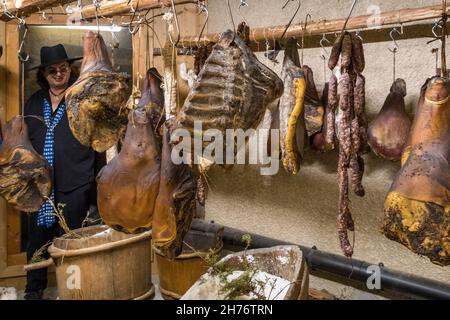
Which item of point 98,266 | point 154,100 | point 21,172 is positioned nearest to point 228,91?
point 154,100

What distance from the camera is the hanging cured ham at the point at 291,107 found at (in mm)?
2086

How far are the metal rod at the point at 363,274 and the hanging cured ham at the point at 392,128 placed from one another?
2.85 ft

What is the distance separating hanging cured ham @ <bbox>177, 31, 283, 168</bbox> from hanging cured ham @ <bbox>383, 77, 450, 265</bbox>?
0.63 m

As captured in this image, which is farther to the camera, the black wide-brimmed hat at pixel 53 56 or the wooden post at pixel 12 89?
the wooden post at pixel 12 89

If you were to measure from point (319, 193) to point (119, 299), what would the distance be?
172 centimetres

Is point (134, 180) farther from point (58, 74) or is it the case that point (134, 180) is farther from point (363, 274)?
point (58, 74)

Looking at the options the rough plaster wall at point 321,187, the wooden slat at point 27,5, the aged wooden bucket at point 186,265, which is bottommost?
the aged wooden bucket at point 186,265

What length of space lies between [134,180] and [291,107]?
80cm

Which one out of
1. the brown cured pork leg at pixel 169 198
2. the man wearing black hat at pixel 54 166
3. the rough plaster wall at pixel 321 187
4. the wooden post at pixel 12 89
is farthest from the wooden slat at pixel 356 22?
the wooden post at pixel 12 89

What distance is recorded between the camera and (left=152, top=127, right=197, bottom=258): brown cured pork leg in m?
1.98

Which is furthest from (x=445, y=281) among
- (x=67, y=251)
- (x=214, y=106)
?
(x=67, y=251)

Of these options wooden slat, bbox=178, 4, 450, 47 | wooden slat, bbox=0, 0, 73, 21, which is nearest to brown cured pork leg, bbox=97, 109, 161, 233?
wooden slat, bbox=178, 4, 450, 47

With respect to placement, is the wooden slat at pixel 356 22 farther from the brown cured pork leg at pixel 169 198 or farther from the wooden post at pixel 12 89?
the wooden post at pixel 12 89

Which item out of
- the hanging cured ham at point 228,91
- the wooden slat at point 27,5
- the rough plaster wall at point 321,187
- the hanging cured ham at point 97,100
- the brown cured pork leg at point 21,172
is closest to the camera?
the hanging cured ham at point 228,91
